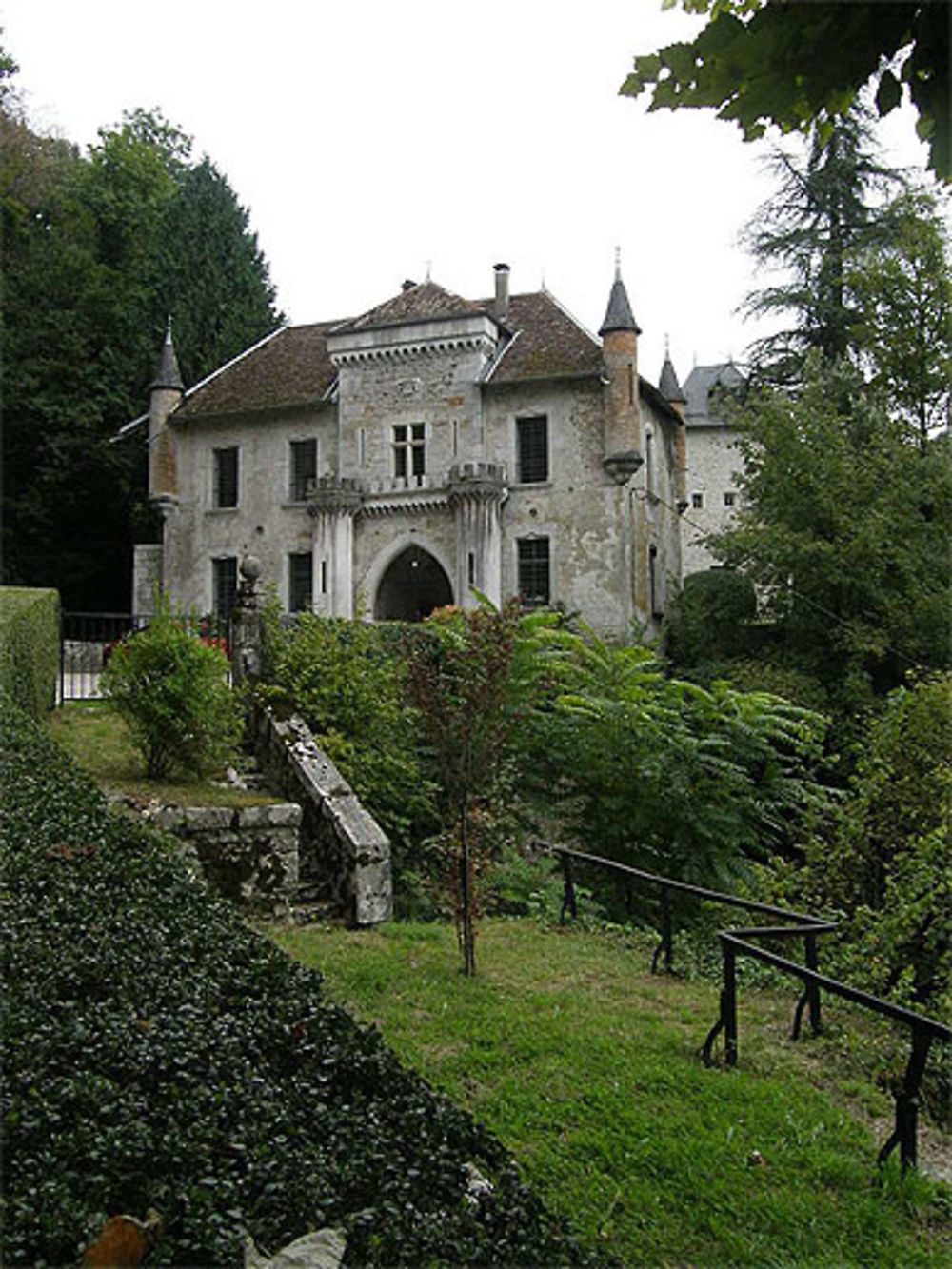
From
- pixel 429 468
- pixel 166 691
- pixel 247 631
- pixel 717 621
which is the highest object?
pixel 429 468

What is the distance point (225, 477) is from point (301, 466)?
2.65 m

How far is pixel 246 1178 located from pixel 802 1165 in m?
3.20

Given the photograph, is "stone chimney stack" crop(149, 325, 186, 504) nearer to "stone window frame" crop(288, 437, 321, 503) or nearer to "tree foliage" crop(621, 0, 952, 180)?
"stone window frame" crop(288, 437, 321, 503)

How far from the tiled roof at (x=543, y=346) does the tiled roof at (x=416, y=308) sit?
1666mm

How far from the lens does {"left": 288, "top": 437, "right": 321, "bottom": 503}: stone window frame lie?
30.4 metres

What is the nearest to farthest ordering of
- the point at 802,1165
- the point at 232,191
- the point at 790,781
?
the point at 802,1165 → the point at 790,781 → the point at 232,191

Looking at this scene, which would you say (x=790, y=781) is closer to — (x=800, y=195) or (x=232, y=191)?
(x=800, y=195)

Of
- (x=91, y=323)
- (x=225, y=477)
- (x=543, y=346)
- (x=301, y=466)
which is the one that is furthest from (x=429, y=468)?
(x=91, y=323)

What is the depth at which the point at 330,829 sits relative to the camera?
10.2 meters

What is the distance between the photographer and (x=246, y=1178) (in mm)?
2547

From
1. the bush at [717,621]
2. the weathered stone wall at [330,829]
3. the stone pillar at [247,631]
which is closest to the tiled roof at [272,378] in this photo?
the bush at [717,621]

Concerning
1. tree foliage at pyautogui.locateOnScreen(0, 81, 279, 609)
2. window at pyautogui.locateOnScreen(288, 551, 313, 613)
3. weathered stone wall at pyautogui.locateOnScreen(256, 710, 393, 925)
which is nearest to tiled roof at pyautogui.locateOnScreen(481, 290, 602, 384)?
window at pyautogui.locateOnScreen(288, 551, 313, 613)

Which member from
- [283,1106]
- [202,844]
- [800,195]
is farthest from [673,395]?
[283,1106]

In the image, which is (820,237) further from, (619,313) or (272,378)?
(272,378)
